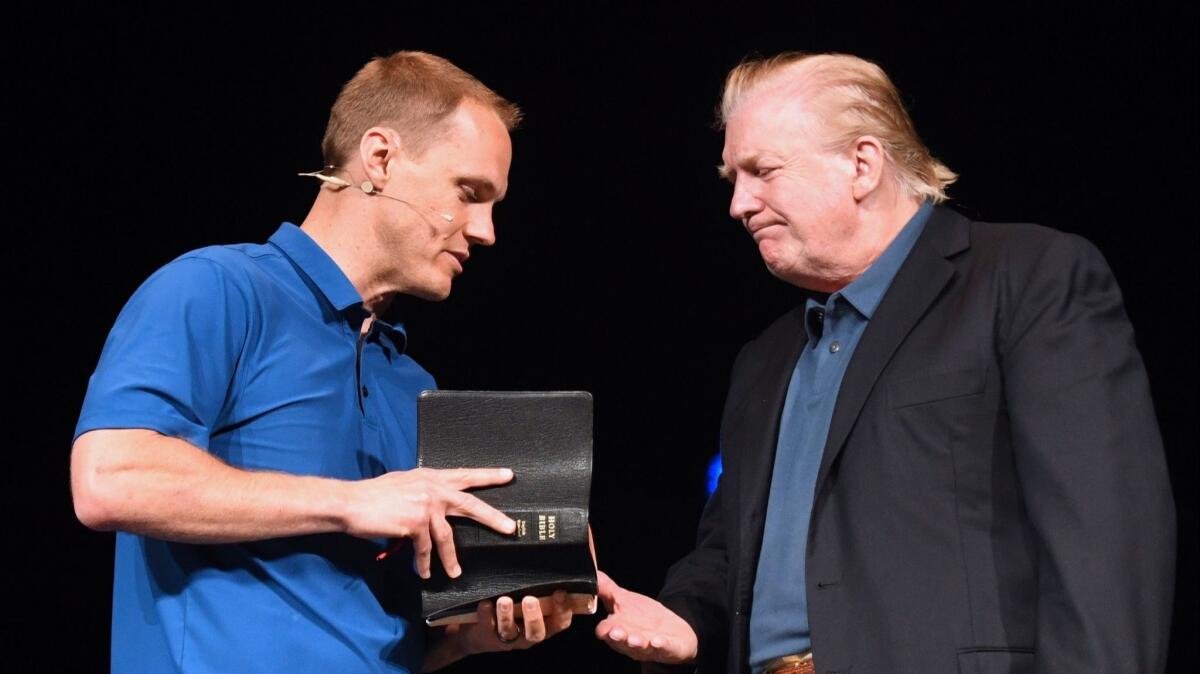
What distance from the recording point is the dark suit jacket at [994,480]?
1654 millimetres

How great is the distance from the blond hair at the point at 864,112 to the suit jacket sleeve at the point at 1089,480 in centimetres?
46

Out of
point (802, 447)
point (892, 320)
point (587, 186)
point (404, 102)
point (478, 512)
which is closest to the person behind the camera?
point (478, 512)

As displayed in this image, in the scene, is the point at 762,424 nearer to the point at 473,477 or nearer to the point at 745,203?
the point at 745,203

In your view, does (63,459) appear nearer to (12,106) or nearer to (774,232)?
(12,106)

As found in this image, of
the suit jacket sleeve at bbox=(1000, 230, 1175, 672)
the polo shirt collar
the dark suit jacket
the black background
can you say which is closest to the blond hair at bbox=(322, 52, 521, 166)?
the polo shirt collar

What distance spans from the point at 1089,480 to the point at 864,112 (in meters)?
0.83

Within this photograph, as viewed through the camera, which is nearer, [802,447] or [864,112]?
[802,447]

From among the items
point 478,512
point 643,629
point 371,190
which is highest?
point 371,190

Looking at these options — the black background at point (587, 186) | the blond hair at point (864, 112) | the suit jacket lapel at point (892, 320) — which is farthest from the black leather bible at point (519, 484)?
the black background at point (587, 186)

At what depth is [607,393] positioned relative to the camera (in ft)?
13.1

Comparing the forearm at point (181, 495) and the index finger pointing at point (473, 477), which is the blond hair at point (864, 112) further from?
the forearm at point (181, 495)

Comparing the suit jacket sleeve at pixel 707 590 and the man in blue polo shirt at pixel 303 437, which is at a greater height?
the man in blue polo shirt at pixel 303 437

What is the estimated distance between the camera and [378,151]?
85.4 inches

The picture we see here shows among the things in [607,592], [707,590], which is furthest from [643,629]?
[707,590]
